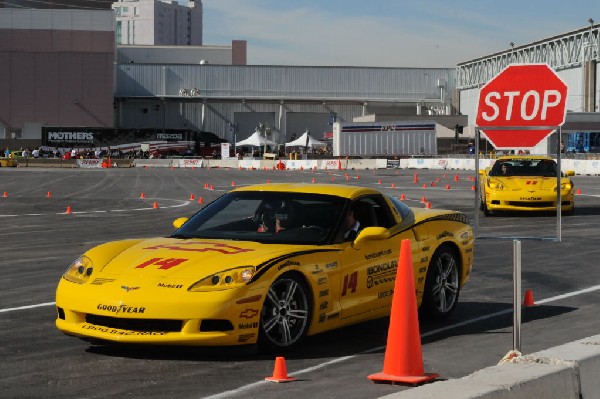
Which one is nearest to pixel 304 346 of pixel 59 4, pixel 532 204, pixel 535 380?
pixel 535 380

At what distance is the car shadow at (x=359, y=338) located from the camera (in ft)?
26.5

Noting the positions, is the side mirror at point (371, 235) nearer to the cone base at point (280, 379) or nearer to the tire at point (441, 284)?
the tire at point (441, 284)

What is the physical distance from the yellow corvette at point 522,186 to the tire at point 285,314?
1701 centimetres

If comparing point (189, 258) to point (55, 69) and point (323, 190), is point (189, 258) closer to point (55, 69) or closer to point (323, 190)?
point (323, 190)

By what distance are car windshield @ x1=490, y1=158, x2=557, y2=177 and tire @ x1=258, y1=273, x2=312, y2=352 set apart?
18.0 meters

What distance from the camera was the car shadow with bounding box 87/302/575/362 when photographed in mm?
8070

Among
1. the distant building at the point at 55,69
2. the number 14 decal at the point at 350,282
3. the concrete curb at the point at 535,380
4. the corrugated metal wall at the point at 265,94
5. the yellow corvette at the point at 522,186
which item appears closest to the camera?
the concrete curb at the point at 535,380

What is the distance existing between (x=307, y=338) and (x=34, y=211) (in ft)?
64.8

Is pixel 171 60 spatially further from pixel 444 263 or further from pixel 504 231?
pixel 444 263

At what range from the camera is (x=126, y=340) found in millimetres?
7672

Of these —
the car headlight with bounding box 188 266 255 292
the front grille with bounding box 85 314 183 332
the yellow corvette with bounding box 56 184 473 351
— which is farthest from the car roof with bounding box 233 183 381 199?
the front grille with bounding box 85 314 183 332

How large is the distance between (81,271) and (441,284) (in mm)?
3464

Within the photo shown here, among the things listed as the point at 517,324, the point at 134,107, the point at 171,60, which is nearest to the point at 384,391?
the point at 517,324

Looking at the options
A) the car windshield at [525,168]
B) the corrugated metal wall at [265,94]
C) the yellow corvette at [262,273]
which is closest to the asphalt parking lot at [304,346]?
the yellow corvette at [262,273]
